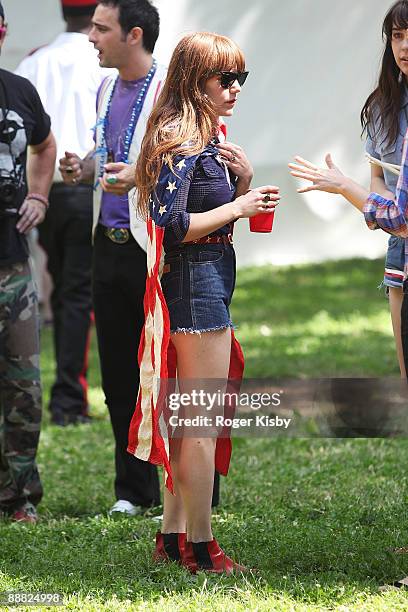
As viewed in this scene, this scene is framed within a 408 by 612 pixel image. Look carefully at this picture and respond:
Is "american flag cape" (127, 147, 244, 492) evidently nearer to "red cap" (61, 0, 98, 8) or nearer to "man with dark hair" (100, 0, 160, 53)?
"man with dark hair" (100, 0, 160, 53)

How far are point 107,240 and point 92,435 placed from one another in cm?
237

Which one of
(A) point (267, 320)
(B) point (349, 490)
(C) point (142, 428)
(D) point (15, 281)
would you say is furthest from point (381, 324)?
(C) point (142, 428)

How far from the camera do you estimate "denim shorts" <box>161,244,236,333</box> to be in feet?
14.1

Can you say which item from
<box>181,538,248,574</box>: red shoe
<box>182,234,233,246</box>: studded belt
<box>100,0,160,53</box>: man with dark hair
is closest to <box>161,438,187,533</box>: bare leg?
<box>181,538,248,574</box>: red shoe

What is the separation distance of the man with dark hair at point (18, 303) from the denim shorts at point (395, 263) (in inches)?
70.3

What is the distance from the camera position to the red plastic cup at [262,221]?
4.28m

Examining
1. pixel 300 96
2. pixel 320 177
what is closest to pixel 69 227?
pixel 320 177

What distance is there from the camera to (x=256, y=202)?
4199mm

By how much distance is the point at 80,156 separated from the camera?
5832mm

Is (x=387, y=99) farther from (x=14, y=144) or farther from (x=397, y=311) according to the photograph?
(x=14, y=144)

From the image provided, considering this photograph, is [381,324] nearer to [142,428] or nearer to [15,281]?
[15,281]

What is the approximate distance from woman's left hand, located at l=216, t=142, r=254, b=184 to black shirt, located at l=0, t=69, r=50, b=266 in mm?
1311

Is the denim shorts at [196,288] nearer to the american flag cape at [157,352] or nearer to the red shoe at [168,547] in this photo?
the american flag cape at [157,352]

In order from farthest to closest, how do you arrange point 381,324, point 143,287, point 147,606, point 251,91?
point 251,91, point 381,324, point 143,287, point 147,606
